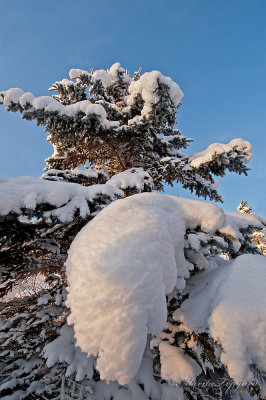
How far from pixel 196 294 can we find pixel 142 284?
1.25 m

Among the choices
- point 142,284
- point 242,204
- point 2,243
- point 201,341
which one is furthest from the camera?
point 242,204

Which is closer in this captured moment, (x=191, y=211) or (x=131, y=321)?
(x=131, y=321)

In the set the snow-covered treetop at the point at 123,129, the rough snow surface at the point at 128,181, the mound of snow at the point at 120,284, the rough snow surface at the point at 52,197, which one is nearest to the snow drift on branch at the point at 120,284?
the mound of snow at the point at 120,284

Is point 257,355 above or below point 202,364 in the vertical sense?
above

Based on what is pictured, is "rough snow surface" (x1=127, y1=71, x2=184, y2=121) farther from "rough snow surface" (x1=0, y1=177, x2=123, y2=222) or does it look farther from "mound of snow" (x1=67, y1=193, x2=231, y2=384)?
"mound of snow" (x1=67, y1=193, x2=231, y2=384)

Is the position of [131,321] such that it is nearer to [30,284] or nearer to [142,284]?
[142,284]

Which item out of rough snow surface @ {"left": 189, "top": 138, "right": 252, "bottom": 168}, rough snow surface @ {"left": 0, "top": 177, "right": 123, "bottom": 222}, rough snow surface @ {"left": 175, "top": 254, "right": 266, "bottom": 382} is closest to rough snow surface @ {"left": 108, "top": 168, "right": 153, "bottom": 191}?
rough snow surface @ {"left": 0, "top": 177, "right": 123, "bottom": 222}

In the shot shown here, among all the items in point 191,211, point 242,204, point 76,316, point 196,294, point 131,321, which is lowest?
point 242,204

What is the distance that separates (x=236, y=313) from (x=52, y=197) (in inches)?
84.3

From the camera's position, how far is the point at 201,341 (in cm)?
199

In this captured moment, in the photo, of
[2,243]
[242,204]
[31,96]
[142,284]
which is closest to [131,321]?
[142,284]

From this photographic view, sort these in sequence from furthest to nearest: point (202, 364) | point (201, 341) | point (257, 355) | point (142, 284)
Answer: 1. point (202, 364)
2. point (201, 341)
3. point (257, 355)
4. point (142, 284)

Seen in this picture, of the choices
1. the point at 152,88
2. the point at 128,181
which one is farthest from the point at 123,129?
the point at 128,181

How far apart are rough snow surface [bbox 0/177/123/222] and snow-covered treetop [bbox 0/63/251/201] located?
8.13ft
